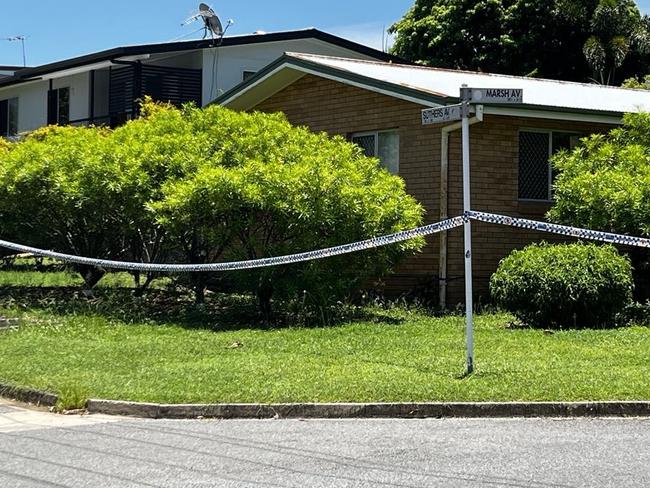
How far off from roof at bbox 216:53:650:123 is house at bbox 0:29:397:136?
20.0 ft

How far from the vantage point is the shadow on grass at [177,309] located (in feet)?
44.0

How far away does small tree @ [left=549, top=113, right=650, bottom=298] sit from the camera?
1344 centimetres

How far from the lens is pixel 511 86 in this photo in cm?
1778

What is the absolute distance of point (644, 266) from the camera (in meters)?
15.3

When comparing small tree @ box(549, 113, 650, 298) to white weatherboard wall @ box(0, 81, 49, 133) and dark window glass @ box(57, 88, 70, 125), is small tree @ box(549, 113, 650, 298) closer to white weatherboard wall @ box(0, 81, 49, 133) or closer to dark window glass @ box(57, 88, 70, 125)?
dark window glass @ box(57, 88, 70, 125)

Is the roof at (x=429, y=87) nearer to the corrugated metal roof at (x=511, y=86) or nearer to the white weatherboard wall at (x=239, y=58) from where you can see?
the corrugated metal roof at (x=511, y=86)

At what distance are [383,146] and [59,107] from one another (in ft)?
57.2

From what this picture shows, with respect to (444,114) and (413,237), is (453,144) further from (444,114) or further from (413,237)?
(444,114)

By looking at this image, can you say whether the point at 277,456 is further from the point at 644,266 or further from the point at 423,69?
the point at 423,69

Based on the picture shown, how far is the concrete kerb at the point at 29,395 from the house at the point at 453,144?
Answer: 8.22 meters

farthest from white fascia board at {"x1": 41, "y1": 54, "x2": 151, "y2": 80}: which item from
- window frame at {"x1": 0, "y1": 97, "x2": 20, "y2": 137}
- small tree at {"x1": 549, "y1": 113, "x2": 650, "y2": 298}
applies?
small tree at {"x1": 549, "y1": 113, "x2": 650, "y2": 298}

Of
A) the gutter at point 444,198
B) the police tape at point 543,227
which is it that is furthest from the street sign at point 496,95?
the gutter at point 444,198

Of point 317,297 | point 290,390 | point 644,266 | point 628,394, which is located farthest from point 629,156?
point 290,390

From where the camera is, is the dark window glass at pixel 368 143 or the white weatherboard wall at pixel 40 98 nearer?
the dark window glass at pixel 368 143
